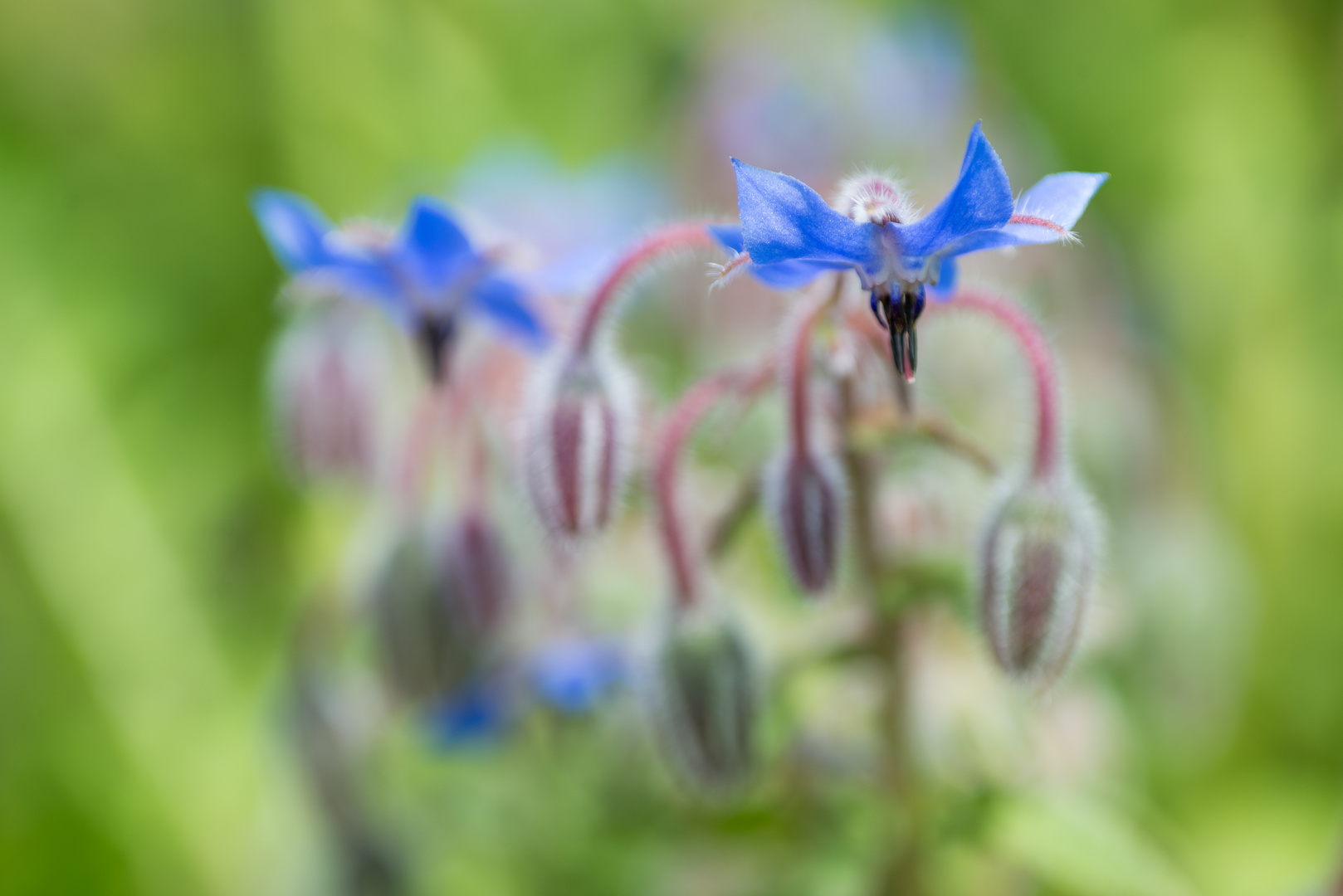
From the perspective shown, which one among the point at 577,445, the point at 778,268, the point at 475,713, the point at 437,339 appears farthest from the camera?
the point at 475,713

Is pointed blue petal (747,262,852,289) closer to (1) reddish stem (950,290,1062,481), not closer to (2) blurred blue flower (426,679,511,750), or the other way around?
(1) reddish stem (950,290,1062,481)

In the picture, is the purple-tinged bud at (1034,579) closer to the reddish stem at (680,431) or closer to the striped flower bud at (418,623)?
the reddish stem at (680,431)

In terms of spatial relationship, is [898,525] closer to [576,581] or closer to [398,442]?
[576,581]

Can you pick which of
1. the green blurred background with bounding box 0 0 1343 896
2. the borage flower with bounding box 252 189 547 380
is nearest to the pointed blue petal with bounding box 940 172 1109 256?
the borage flower with bounding box 252 189 547 380

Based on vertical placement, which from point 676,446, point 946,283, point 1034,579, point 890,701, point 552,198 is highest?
point 552,198

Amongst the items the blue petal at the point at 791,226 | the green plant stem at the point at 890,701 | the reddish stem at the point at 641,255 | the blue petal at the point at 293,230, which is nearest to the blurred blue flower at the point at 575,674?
the green plant stem at the point at 890,701

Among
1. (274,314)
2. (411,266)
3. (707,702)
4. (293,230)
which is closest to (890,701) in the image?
(707,702)

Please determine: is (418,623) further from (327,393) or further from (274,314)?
(274,314)

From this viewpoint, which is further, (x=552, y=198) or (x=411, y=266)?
(x=552, y=198)
